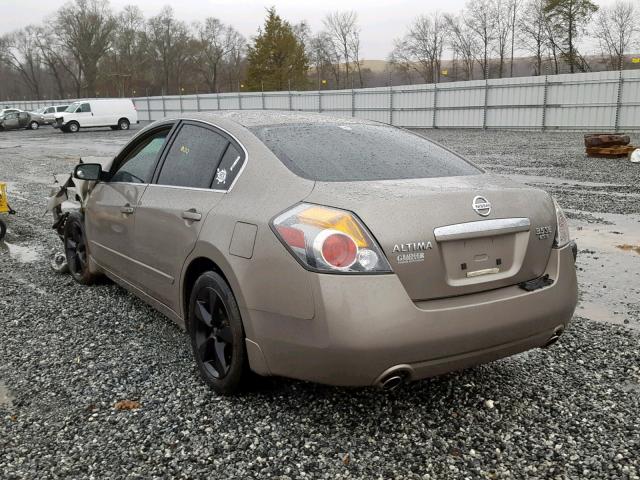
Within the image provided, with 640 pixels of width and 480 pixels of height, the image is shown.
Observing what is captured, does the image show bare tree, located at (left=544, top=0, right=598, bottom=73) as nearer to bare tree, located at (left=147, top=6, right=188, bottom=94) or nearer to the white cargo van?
the white cargo van

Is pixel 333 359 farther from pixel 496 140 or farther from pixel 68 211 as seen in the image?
pixel 496 140

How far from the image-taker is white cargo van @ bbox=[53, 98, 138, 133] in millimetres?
37719

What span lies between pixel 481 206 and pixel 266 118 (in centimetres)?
151

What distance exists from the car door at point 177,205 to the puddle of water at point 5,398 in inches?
38.5

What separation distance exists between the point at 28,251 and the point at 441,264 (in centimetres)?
585

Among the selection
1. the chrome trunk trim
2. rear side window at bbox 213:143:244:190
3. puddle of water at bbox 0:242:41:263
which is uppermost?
rear side window at bbox 213:143:244:190

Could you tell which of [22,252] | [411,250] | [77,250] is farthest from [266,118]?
[22,252]

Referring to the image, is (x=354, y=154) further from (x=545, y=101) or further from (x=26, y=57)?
(x=26, y=57)

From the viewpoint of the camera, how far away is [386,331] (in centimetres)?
252

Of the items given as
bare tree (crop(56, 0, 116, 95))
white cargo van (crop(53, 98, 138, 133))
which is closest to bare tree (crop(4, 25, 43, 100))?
bare tree (crop(56, 0, 116, 95))

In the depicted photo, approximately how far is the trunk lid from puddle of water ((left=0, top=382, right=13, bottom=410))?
200cm

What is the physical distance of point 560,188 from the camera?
11.1 meters

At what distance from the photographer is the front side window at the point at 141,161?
4.14m

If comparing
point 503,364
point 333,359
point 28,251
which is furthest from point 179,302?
point 28,251
